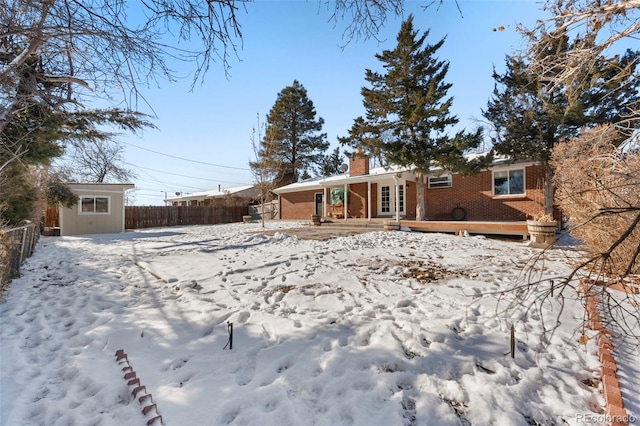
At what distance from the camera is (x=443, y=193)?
1543cm

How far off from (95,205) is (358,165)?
1559 cm

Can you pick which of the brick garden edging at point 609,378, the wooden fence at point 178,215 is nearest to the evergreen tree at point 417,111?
the brick garden edging at point 609,378

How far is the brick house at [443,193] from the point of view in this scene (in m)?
13.2

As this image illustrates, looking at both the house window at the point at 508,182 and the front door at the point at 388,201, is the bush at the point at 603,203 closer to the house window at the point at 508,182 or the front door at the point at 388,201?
the house window at the point at 508,182

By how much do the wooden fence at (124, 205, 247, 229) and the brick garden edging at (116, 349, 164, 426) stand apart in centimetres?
2144

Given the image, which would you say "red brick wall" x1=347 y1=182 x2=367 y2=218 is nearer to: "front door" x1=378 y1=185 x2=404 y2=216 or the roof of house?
"front door" x1=378 y1=185 x2=404 y2=216

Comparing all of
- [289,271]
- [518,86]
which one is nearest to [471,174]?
[518,86]

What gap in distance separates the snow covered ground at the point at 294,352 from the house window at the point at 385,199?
11570mm

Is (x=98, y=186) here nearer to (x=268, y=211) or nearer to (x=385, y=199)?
(x=268, y=211)

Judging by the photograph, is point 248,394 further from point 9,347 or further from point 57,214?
point 57,214

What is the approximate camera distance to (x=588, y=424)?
78.2 inches

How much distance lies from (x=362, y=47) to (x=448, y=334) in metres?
3.22

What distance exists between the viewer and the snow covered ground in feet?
7.20

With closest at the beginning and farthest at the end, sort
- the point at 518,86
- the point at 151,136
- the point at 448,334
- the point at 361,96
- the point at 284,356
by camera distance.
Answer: the point at 284,356 → the point at 448,334 → the point at 151,136 → the point at 518,86 → the point at 361,96
